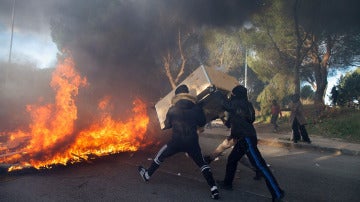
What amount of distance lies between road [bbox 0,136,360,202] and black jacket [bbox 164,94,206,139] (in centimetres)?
89

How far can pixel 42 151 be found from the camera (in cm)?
579

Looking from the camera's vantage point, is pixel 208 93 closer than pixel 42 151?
Yes

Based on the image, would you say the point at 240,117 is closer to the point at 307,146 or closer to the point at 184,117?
the point at 184,117

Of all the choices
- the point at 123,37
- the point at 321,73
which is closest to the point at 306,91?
the point at 321,73

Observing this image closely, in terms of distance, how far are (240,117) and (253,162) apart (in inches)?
29.3

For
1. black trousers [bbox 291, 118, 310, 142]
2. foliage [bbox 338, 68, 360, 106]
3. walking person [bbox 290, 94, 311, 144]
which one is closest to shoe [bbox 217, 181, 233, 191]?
walking person [bbox 290, 94, 311, 144]

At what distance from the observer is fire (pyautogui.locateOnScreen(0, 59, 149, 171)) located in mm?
5852

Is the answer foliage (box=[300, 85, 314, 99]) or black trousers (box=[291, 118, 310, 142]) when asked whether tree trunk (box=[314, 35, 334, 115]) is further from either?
foliage (box=[300, 85, 314, 99])

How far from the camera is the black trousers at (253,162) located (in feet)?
12.9

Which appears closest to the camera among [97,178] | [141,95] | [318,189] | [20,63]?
[318,189]

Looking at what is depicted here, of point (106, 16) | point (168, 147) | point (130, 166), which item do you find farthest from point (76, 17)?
point (168, 147)

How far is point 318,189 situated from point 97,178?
3.75 m

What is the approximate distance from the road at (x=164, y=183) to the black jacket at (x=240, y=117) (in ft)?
3.06

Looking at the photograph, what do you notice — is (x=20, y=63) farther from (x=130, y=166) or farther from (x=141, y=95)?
(x=130, y=166)
